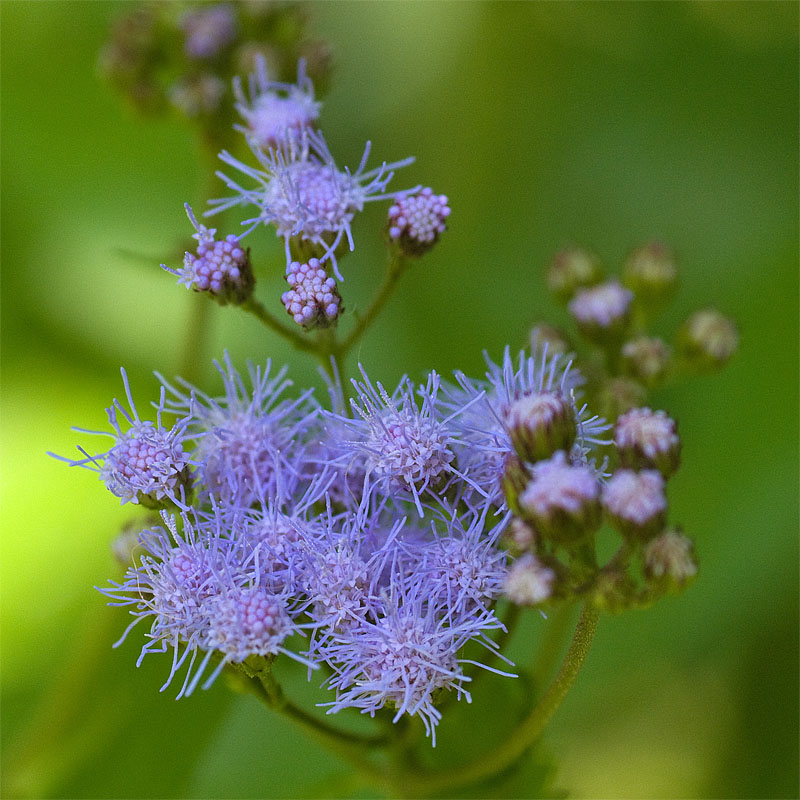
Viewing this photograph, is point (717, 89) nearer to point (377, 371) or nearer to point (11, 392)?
point (377, 371)

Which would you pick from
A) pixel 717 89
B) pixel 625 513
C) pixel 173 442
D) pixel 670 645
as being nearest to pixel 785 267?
pixel 717 89

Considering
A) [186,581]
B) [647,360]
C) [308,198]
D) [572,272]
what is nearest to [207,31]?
[308,198]

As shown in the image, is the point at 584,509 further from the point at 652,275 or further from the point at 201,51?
the point at 201,51

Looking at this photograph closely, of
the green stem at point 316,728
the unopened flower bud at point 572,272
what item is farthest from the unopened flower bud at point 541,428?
the unopened flower bud at point 572,272

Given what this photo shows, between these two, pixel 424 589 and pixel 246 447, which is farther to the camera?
pixel 246 447

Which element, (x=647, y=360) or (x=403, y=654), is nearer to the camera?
(x=403, y=654)

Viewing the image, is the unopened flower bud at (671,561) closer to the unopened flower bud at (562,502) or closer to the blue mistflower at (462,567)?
the unopened flower bud at (562,502)

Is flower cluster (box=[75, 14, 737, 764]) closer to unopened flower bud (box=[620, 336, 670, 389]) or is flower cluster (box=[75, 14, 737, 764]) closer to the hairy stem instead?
the hairy stem
